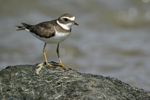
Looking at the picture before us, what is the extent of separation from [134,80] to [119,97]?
276 inches

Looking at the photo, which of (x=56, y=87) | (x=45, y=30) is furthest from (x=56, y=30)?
(x=56, y=87)

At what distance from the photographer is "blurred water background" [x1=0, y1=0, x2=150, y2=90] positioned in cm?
1385

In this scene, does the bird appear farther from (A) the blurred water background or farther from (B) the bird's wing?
(A) the blurred water background

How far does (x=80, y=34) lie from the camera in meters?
16.6

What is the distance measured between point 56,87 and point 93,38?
414 inches

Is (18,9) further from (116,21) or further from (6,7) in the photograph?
(116,21)

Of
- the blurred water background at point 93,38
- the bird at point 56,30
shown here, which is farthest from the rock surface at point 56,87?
the blurred water background at point 93,38

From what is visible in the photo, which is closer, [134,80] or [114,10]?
[134,80]

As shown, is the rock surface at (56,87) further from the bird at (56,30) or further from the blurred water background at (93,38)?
the blurred water background at (93,38)

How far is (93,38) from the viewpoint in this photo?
16.2 meters

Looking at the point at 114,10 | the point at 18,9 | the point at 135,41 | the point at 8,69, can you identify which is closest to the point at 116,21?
the point at 114,10

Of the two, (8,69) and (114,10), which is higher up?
(114,10)

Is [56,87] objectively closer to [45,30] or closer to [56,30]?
[56,30]

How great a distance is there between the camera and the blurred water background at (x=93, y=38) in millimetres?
13852
